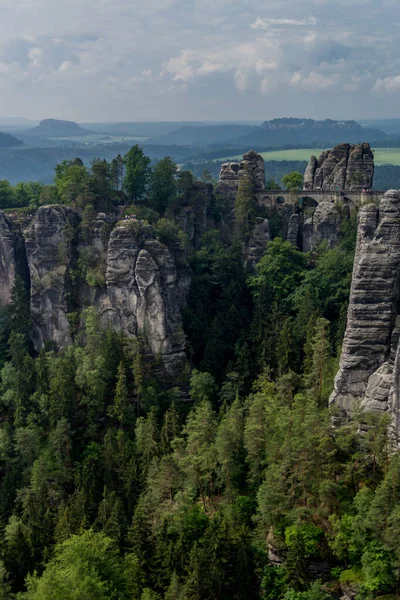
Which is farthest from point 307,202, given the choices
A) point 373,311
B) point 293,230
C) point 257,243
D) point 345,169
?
point 373,311

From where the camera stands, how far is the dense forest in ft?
108

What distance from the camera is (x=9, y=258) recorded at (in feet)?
204

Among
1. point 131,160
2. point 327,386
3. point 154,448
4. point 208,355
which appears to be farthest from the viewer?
point 131,160

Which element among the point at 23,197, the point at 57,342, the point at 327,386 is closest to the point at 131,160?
the point at 23,197

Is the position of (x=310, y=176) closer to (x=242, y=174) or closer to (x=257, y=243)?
(x=242, y=174)

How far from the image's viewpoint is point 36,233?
60.5 metres

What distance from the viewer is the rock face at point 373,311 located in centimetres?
3841

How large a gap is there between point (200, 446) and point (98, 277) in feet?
71.6

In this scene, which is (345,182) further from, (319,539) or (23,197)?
(319,539)

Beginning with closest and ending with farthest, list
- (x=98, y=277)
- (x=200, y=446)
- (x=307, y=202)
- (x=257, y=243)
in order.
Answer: (x=200, y=446) < (x=98, y=277) < (x=257, y=243) < (x=307, y=202)

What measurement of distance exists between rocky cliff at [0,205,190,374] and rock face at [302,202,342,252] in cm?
1200

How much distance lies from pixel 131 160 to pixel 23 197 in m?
11.7

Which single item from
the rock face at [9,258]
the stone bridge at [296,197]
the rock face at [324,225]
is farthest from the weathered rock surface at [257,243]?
the rock face at [9,258]

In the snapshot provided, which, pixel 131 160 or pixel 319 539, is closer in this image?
pixel 319 539
